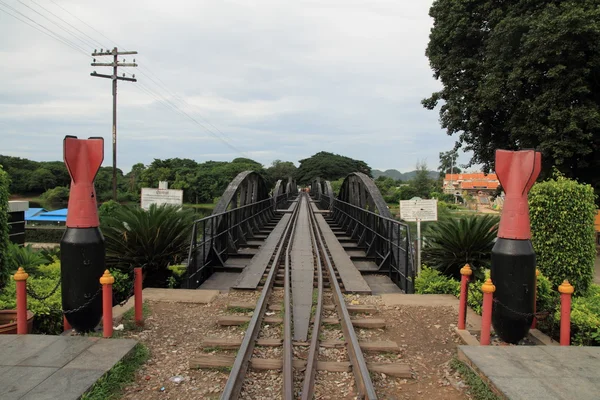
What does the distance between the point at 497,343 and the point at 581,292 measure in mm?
1946

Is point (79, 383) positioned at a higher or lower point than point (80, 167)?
lower

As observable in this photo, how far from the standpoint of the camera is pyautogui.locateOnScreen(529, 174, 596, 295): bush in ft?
16.8

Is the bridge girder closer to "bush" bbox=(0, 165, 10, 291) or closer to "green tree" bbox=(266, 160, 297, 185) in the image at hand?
"bush" bbox=(0, 165, 10, 291)

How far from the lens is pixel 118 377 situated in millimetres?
3307

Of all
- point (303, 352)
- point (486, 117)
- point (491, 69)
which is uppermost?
point (491, 69)

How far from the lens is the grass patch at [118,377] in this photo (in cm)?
304

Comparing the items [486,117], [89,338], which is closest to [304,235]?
[486,117]

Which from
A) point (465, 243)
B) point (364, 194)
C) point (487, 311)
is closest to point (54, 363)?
point (487, 311)

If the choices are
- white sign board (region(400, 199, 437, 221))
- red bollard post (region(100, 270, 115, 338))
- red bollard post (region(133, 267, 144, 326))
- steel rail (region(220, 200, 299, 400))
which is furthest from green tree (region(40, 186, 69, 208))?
red bollard post (region(100, 270, 115, 338))

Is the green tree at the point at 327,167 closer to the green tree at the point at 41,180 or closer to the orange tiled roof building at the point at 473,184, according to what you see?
the orange tiled roof building at the point at 473,184

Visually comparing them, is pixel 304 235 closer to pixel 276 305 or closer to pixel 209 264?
pixel 209 264

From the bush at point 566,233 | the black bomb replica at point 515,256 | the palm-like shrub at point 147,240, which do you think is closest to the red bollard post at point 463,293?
the black bomb replica at point 515,256

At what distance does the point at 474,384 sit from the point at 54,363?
3.42 metres

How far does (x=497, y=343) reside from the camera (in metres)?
4.17
